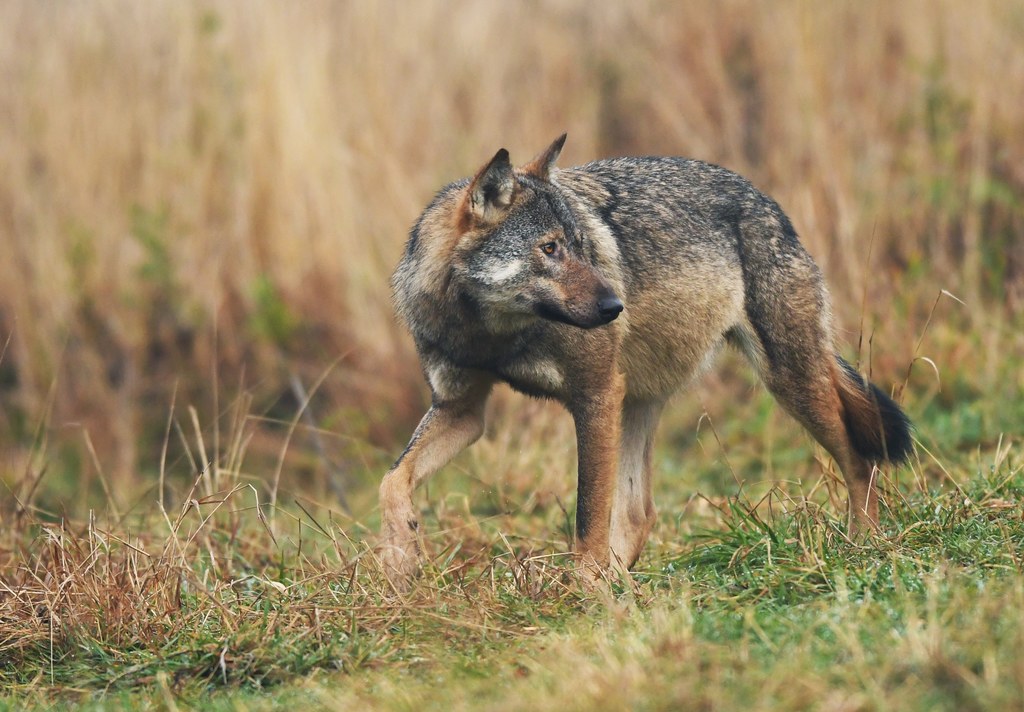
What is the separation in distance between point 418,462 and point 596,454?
71 centimetres

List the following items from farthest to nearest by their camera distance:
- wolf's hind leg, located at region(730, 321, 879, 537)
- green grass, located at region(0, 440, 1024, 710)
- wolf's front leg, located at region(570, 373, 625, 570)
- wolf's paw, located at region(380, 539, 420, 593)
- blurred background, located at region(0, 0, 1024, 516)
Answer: blurred background, located at region(0, 0, 1024, 516), wolf's hind leg, located at region(730, 321, 879, 537), wolf's front leg, located at region(570, 373, 625, 570), wolf's paw, located at region(380, 539, 420, 593), green grass, located at region(0, 440, 1024, 710)

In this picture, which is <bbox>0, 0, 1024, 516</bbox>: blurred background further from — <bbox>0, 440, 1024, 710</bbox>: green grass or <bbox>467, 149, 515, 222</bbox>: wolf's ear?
<bbox>0, 440, 1024, 710</bbox>: green grass

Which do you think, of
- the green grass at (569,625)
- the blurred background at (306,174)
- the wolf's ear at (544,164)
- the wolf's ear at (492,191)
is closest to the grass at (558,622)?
the green grass at (569,625)

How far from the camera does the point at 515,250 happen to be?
4.81 meters

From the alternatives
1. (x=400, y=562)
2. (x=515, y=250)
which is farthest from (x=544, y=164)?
(x=400, y=562)

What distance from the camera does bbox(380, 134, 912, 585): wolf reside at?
15.8ft

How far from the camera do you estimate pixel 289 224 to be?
9195 millimetres

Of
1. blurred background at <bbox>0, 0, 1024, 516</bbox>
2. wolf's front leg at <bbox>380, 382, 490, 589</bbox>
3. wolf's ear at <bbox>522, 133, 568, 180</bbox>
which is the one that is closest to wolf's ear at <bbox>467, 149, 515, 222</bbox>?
wolf's ear at <bbox>522, 133, 568, 180</bbox>

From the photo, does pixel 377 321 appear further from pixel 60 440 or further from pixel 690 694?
pixel 690 694

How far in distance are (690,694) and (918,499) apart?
8.20 ft

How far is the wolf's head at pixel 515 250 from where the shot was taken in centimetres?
473

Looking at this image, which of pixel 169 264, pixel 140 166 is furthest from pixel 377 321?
pixel 140 166

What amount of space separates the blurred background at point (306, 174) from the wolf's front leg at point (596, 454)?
3149mm

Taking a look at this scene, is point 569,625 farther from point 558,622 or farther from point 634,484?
point 634,484
